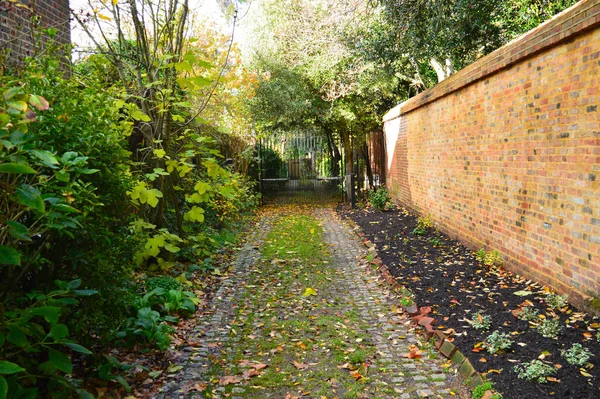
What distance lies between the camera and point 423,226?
9203mm

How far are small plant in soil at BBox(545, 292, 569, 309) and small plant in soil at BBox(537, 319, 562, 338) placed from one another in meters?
0.54

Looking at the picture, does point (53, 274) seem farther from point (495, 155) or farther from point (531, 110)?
point (495, 155)

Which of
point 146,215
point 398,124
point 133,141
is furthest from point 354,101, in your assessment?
point 146,215

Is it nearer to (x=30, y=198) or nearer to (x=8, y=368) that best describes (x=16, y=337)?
(x=8, y=368)

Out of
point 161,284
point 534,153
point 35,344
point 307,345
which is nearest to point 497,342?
point 307,345

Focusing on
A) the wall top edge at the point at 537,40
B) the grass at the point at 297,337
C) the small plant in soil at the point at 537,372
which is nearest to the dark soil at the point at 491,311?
the small plant in soil at the point at 537,372

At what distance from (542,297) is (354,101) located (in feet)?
42.3

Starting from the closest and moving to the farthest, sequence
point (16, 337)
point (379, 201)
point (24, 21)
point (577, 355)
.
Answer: point (16, 337) → point (577, 355) → point (24, 21) → point (379, 201)

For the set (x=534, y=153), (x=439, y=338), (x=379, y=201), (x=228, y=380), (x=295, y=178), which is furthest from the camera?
(x=295, y=178)

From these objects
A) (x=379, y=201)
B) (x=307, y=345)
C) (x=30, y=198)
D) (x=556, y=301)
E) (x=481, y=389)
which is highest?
(x=30, y=198)

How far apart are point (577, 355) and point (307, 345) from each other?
7.27 feet

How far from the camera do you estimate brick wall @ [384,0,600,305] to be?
164 inches

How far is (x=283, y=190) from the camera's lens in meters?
18.7

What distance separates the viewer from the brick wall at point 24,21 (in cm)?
510
